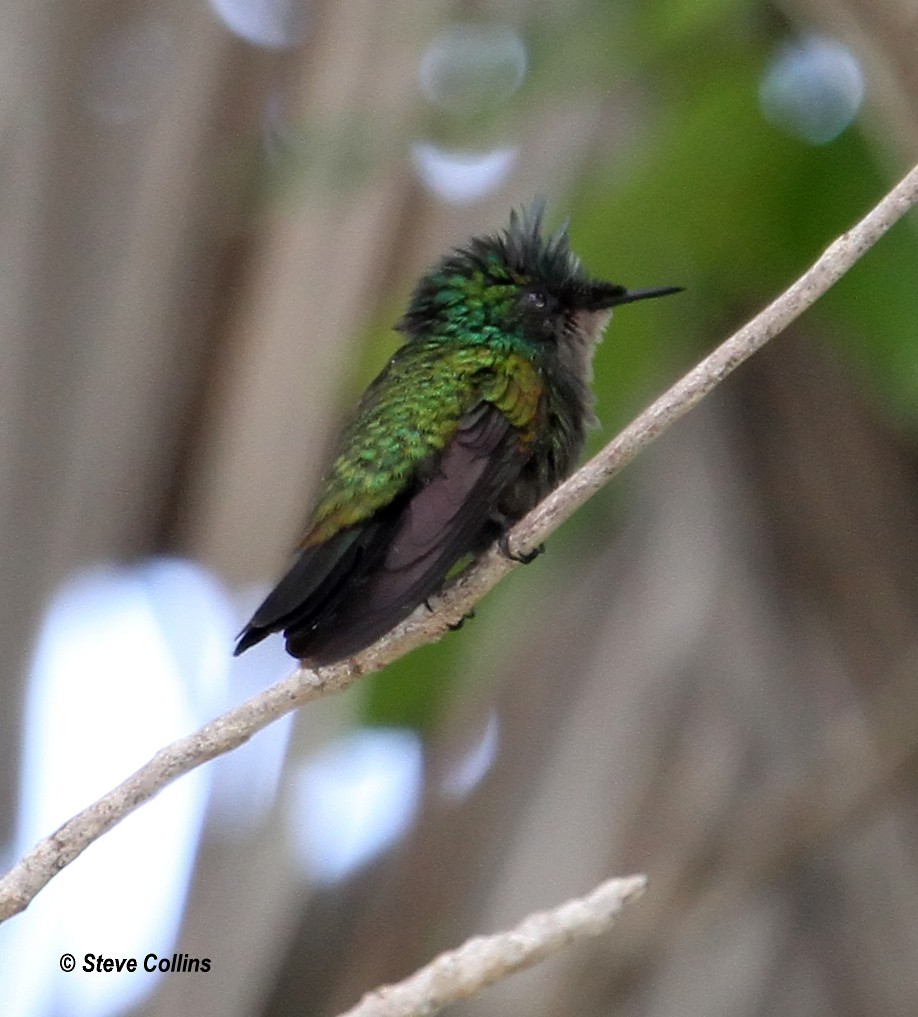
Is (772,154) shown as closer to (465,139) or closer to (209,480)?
(465,139)

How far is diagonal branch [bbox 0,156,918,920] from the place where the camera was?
1.82m

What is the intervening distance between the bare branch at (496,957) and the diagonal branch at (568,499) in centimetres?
38

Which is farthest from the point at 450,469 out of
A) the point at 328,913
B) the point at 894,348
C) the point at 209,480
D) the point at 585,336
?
the point at 328,913

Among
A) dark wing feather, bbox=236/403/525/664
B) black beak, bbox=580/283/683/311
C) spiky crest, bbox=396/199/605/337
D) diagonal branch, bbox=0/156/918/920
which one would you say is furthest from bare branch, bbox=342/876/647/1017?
spiky crest, bbox=396/199/605/337

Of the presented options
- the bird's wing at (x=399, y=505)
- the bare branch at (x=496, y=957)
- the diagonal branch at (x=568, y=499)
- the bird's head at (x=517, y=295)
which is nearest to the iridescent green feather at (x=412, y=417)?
the bird's wing at (x=399, y=505)

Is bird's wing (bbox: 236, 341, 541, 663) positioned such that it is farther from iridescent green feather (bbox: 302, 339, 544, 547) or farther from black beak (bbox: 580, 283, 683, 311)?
black beak (bbox: 580, 283, 683, 311)

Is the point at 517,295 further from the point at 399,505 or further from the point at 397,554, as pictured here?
the point at 397,554

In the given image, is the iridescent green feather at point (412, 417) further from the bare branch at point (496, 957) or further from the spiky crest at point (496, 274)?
the bare branch at point (496, 957)

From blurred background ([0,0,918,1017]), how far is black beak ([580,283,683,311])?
55mm

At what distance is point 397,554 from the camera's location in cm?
242

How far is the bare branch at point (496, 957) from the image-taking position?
1.65 metres

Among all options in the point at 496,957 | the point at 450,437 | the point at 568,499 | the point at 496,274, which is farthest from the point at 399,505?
the point at 496,957

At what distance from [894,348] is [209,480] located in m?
1.59

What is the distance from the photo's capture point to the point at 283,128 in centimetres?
379
